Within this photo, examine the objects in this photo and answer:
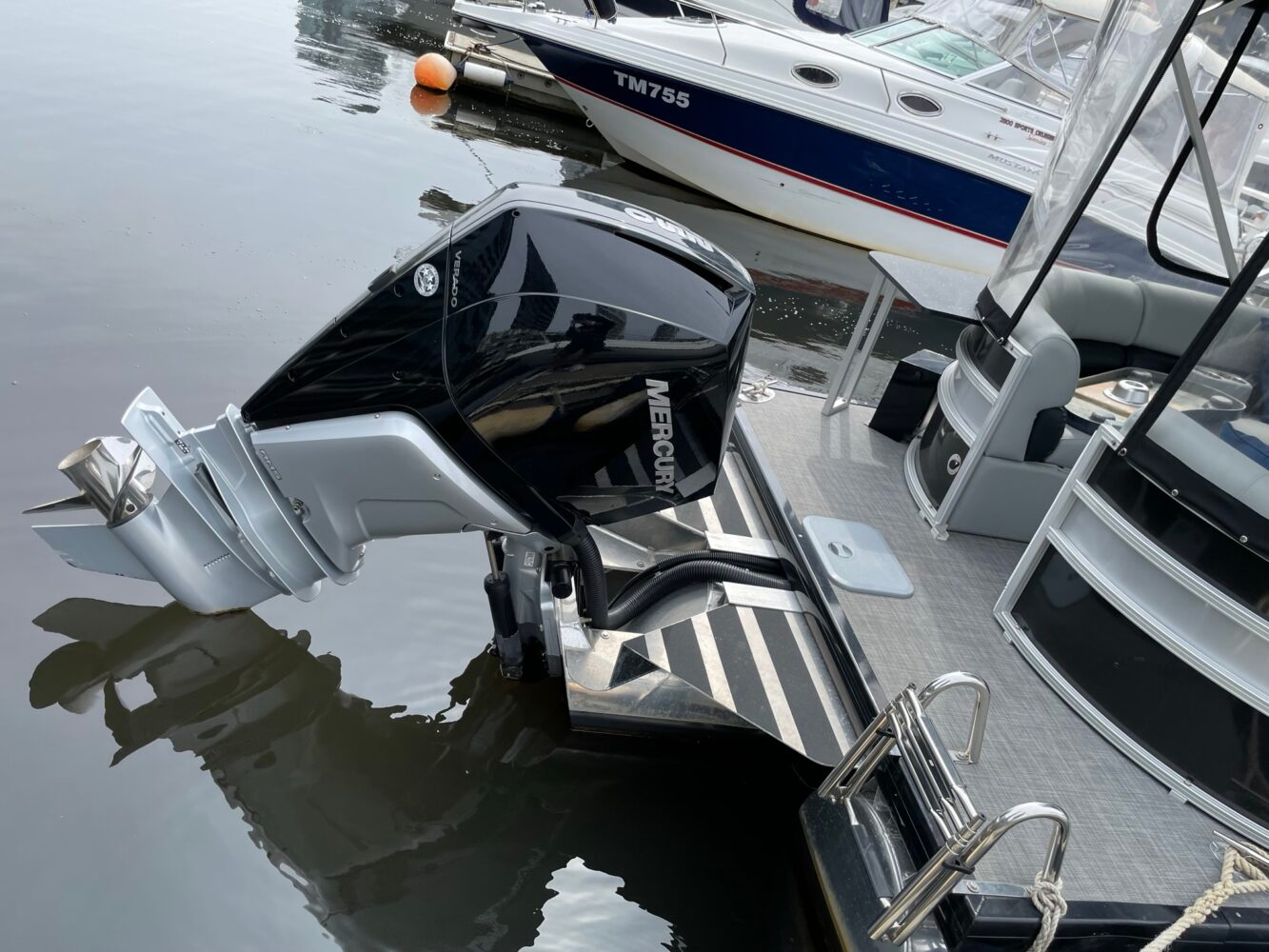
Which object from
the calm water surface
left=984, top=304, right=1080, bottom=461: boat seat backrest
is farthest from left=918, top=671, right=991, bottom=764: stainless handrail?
left=984, top=304, right=1080, bottom=461: boat seat backrest

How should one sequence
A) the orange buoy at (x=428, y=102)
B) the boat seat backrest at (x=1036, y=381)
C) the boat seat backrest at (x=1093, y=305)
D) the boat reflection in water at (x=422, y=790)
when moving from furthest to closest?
the orange buoy at (x=428, y=102) < the boat seat backrest at (x=1093, y=305) < the boat seat backrest at (x=1036, y=381) < the boat reflection in water at (x=422, y=790)

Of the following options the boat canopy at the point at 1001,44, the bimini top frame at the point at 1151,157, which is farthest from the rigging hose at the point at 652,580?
the boat canopy at the point at 1001,44

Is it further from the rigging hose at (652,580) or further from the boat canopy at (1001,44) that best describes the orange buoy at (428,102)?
the rigging hose at (652,580)

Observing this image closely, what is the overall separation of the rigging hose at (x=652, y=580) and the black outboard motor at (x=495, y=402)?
100 millimetres

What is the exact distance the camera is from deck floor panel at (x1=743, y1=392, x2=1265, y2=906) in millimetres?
2135

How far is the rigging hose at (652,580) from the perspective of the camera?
8.09 ft

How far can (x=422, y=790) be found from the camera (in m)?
2.59

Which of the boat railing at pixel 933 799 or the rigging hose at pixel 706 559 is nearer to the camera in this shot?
the boat railing at pixel 933 799

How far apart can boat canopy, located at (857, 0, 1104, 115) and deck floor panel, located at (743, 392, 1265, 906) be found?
16.8 feet

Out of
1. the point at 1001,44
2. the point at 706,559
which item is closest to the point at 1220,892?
the point at 706,559

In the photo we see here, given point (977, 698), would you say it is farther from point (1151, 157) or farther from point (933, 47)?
point (933, 47)

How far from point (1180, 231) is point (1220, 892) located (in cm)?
204

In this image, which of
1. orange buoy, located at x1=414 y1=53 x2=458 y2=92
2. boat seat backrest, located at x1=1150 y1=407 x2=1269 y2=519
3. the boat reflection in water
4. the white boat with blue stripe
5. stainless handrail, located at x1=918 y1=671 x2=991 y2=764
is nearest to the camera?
stainless handrail, located at x1=918 y1=671 x2=991 y2=764

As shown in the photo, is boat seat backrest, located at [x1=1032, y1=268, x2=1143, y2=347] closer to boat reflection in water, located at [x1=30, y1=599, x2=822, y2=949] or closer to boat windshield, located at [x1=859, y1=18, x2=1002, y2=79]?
boat reflection in water, located at [x1=30, y1=599, x2=822, y2=949]
